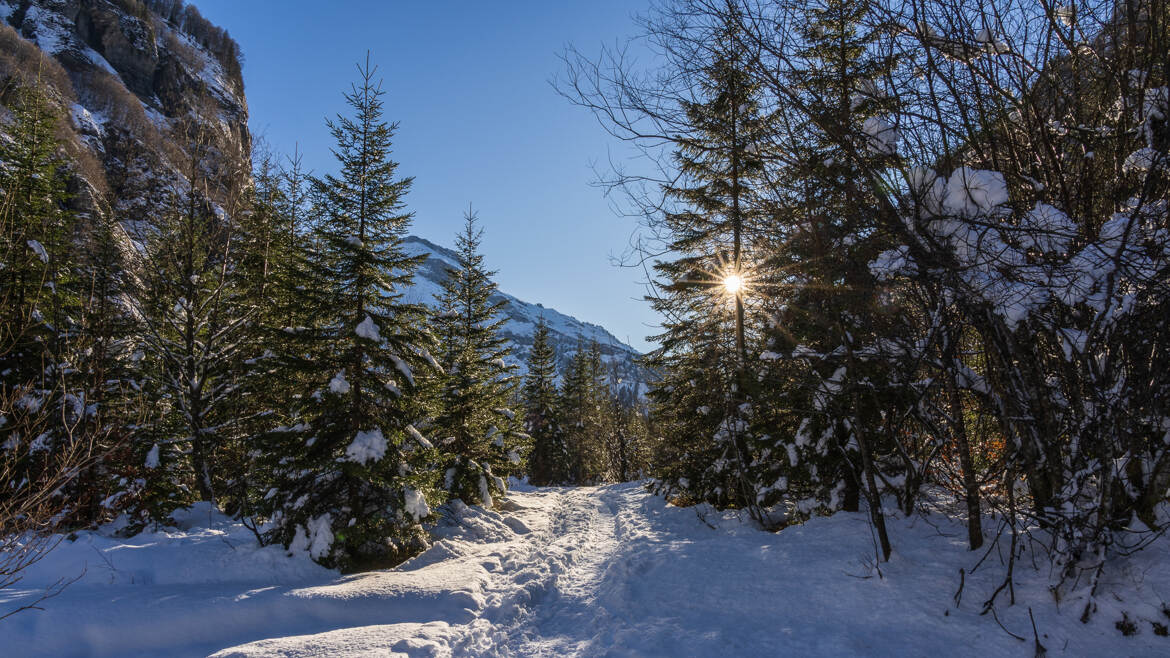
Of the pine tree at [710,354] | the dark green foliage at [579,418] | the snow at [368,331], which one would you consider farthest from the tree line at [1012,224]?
the dark green foliage at [579,418]

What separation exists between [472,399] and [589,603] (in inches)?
371

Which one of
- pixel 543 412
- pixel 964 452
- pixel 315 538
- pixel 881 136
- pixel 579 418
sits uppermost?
pixel 881 136

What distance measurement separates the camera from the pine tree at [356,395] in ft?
26.0

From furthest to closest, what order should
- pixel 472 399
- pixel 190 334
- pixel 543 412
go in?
pixel 543 412
pixel 472 399
pixel 190 334

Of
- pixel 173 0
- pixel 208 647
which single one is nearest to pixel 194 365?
pixel 208 647

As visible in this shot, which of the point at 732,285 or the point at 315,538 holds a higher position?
the point at 732,285

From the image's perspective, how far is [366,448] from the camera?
793cm

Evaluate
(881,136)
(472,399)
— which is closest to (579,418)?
(472,399)

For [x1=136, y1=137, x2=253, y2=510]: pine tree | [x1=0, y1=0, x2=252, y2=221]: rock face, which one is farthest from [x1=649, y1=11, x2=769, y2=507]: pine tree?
[x1=0, y1=0, x2=252, y2=221]: rock face

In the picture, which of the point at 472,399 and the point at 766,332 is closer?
the point at 766,332

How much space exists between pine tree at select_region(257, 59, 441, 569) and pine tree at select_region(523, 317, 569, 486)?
64.5 feet

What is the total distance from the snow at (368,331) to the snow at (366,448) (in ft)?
5.82

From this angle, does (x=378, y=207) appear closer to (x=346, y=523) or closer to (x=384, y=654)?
(x=346, y=523)

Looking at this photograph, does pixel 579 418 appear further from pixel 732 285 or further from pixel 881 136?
pixel 881 136
